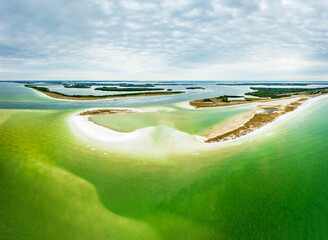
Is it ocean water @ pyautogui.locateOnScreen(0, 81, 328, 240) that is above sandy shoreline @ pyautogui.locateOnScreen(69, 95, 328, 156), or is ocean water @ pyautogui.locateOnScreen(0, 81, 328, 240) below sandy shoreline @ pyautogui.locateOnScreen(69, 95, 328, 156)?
A: below

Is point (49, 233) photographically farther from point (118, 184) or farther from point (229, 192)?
point (229, 192)

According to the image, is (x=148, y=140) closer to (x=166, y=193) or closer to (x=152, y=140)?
(x=152, y=140)

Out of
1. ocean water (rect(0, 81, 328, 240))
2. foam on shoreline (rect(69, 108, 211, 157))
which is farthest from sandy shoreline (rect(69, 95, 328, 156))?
ocean water (rect(0, 81, 328, 240))

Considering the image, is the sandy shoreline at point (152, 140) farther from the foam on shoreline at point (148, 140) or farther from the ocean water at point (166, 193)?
the ocean water at point (166, 193)

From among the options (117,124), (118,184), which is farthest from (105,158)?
(117,124)

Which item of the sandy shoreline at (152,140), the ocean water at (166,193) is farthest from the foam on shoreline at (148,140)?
the ocean water at (166,193)

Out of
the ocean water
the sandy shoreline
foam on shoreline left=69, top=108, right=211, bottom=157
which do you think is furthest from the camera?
the sandy shoreline

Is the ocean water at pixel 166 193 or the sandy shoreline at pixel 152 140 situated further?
the sandy shoreline at pixel 152 140

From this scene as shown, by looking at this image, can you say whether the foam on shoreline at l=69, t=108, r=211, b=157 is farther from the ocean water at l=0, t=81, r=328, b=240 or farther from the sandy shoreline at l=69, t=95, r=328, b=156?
the ocean water at l=0, t=81, r=328, b=240
